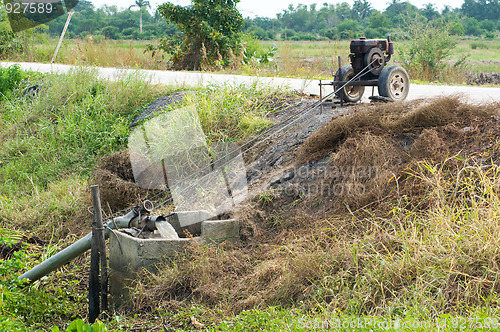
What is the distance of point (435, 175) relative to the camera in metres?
4.36

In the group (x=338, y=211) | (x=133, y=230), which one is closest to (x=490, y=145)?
(x=338, y=211)

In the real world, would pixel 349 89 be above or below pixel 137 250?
Answer: above

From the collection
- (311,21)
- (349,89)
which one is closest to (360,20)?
(311,21)

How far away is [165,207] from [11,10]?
15.6 meters

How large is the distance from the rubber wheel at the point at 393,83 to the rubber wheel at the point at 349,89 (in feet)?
1.74

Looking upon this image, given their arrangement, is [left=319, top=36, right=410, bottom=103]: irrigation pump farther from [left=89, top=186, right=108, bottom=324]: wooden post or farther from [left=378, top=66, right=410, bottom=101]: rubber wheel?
[left=89, top=186, right=108, bottom=324]: wooden post

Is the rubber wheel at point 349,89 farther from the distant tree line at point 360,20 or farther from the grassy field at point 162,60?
the distant tree line at point 360,20

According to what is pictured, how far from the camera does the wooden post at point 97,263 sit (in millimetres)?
4160

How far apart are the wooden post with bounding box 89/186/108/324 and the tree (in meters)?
12.0

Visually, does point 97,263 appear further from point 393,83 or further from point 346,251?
point 393,83

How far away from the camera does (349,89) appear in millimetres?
7215

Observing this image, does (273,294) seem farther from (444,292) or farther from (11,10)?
(11,10)

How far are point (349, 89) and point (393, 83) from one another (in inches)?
29.2

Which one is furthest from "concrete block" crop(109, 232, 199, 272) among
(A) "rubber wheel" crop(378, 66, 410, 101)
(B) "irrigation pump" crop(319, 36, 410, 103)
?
(A) "rubber wheel" crop(378, 66, 410, 101)
